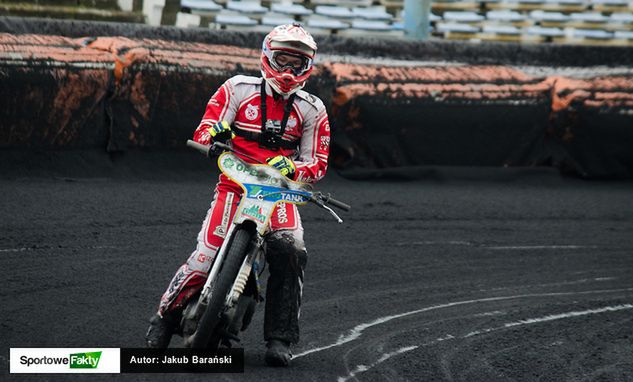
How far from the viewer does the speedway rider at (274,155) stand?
6.13m

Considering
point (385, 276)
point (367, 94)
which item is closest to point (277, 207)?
point (385, 276)

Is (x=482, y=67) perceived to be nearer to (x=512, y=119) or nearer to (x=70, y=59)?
(x=512, y=119)

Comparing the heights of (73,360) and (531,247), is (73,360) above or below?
above

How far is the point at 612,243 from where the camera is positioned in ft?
35.8

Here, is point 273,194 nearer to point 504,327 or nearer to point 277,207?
point 277,207

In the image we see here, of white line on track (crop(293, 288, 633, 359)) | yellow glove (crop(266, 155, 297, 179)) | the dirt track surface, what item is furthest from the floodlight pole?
yellow glove (crop(266, 155, 297, 179))

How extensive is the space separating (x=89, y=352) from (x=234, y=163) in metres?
1.18

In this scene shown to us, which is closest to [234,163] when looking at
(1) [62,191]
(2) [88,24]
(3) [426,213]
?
(1) [62,191]

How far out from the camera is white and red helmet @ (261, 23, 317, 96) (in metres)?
6.24

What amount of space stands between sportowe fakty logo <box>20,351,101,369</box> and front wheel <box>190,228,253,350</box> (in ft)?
1.59

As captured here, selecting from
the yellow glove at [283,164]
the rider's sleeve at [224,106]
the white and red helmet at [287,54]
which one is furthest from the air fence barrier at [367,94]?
the yellow glove at [283,164]

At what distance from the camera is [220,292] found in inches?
227

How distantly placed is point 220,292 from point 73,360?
800mm

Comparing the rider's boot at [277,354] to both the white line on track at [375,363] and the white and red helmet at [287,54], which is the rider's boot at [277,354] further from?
the white and red helmet at [287,54]
